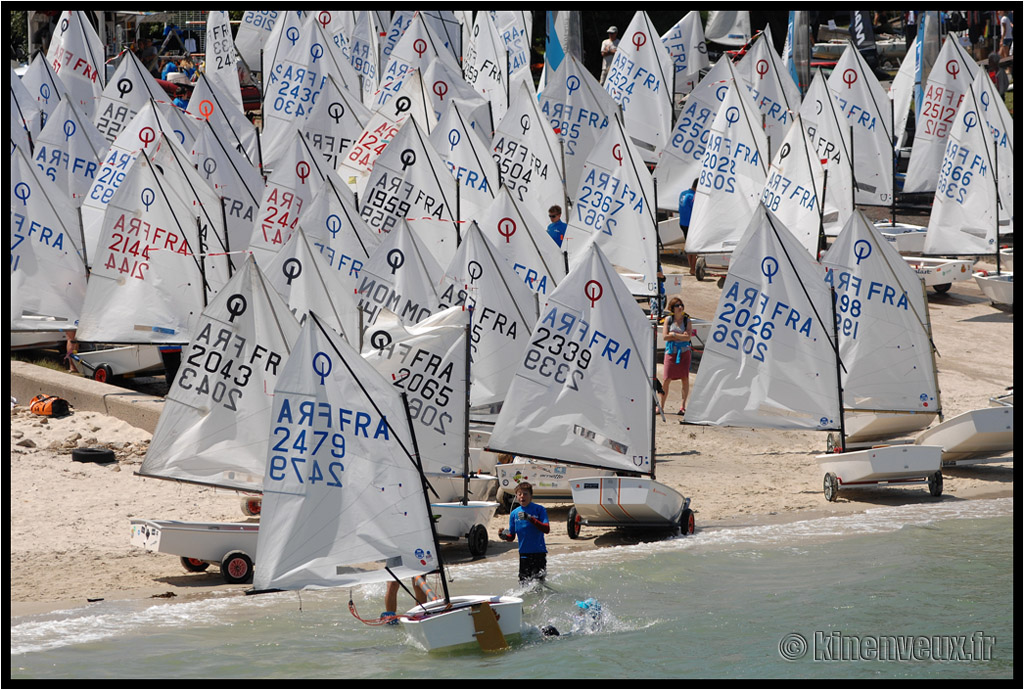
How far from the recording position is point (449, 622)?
11.9 m

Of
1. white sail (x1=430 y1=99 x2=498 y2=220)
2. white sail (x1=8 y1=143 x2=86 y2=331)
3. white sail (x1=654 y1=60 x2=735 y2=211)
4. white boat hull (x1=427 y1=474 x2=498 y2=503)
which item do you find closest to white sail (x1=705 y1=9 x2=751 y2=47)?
white sail (x1=654 y1=60 x2=735 y2=211)

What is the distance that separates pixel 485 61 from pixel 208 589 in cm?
1966

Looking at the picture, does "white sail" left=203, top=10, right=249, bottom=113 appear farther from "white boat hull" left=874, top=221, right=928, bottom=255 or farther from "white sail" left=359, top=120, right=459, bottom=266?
"white boat hull" left=874, top=221, right=928, bottom=255

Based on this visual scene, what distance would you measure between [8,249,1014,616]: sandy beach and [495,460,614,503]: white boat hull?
13.0 inches

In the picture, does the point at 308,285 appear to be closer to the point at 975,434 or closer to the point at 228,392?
the point at 228,392

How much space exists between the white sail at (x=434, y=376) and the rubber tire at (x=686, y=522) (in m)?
2.31

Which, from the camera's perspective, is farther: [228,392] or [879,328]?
[879,328]

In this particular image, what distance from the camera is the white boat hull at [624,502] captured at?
15172 millimetres

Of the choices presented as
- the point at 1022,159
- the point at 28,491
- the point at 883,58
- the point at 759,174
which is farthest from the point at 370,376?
the point at 883,58

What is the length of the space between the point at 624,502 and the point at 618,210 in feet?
25.8

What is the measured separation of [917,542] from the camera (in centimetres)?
1625

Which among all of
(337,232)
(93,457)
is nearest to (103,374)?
(93,457)

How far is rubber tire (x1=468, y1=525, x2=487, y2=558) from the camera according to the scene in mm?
14766

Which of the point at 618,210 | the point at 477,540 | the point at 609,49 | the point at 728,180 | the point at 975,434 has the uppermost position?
the point at 609,49
